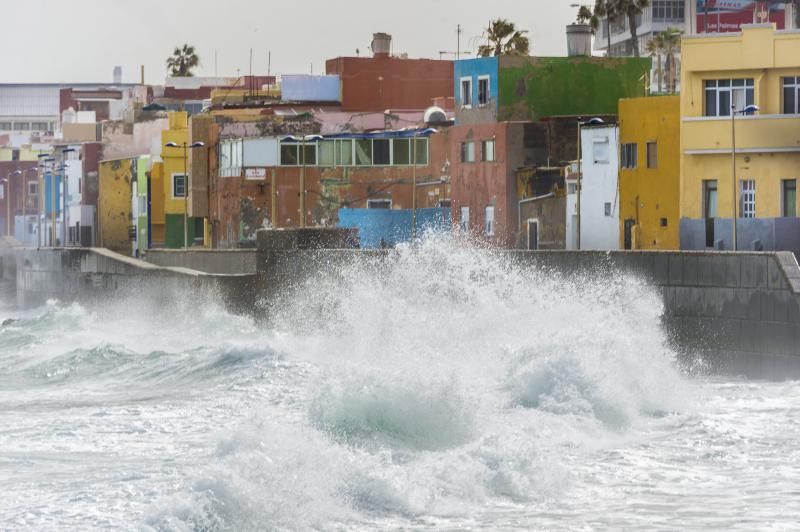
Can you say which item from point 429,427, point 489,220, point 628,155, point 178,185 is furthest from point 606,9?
point 429,427

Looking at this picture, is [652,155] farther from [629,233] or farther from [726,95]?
[726,95]

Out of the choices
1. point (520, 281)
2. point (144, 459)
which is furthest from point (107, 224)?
point (144, 459)

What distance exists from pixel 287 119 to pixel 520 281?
103 feet

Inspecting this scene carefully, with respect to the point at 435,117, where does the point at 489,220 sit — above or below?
below

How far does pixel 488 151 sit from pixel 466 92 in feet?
9.00

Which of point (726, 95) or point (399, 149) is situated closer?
point (726, 95)

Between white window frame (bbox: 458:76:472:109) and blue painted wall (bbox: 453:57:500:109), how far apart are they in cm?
4

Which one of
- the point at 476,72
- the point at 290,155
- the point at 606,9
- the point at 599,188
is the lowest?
the point at 599,188

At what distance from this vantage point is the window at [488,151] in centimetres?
4934

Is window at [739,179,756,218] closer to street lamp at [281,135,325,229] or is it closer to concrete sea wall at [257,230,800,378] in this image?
concrete sea wall at [257,230,800,378]

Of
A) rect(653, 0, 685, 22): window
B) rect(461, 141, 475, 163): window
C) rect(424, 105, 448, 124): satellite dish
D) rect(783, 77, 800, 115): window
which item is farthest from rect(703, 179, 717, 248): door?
rect(653, 0, 685, 22): window

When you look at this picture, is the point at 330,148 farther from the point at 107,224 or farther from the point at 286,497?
the point at 286,497

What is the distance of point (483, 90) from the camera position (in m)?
50.5

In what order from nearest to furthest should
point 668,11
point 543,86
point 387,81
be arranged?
point 543,86, point 387,81, point 668,11
